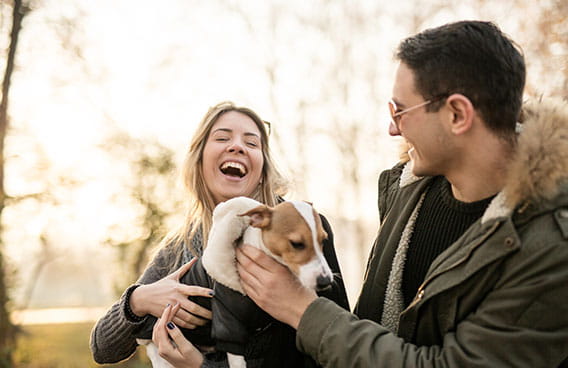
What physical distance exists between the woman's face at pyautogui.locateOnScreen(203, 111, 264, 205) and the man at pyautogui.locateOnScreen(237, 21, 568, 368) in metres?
0.83

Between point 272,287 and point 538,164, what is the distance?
1208 mm

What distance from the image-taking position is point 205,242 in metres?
3.03

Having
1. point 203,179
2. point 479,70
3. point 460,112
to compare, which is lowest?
point 203,179

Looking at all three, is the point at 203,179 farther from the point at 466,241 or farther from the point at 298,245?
the point at 466,241

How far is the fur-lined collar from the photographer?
174cm

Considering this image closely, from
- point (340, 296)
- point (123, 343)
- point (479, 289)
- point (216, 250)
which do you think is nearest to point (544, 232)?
point (479, 289)

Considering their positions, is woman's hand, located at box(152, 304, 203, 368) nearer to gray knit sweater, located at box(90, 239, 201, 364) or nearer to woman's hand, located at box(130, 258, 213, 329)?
woman's hand, located at box(130, 258, 213, 329)

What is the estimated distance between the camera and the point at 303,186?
12.2m

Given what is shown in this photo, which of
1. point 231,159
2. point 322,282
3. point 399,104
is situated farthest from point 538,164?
point 231,159

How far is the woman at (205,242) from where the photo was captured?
2.50m

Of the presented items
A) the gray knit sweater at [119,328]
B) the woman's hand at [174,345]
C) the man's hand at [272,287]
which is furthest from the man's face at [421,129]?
the gray knit sweater at [119,328]

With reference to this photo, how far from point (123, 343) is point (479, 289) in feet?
6.62

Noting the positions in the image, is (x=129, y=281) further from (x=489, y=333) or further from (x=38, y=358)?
(x=489, y=333)

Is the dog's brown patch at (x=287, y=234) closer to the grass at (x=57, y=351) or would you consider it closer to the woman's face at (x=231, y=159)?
the woman's face at (x=231, y=159)
